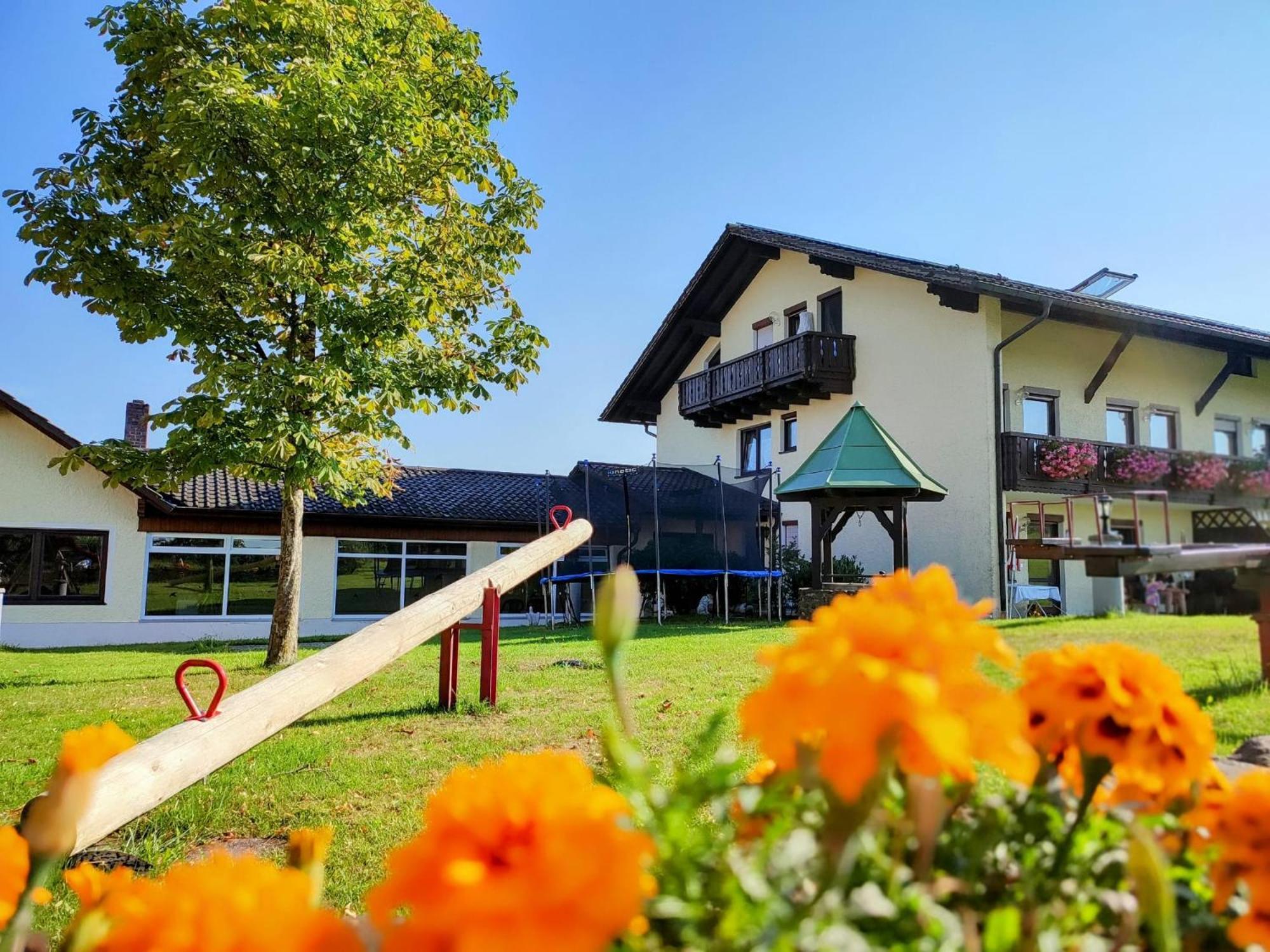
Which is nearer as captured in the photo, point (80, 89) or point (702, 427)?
point (80, 89)

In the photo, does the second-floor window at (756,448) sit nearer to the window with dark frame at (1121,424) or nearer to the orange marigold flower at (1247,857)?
the window with dark frame at (1121,424)

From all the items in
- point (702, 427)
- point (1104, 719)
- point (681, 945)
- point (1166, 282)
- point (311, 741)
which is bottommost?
point (311, 741)

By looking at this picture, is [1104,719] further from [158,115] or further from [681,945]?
[158,115]

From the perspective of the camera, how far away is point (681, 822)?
522mm

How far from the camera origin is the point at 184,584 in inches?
581

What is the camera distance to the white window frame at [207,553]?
47.4 feet

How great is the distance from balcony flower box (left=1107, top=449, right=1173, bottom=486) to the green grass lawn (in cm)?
20

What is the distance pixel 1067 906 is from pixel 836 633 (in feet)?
0.92

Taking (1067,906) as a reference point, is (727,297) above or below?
above

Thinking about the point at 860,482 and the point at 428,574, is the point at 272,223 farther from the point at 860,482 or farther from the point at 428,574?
the point at 428,574

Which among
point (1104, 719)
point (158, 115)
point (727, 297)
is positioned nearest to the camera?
point (1104, 719)

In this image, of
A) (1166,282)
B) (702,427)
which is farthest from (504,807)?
(702,427)

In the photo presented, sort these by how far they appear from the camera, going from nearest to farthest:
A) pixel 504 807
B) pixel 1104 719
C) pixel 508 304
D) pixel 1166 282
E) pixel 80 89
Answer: pixel 504 807, pixel 1104 719, pixel 1166 282, pixel 80 89, pixel 508 304

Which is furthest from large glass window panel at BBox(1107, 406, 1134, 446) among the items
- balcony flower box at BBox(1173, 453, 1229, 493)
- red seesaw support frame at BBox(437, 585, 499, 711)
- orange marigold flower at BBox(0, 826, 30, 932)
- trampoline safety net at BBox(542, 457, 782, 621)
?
trampoline safety net at BBox(542, 457, 782, 621)
